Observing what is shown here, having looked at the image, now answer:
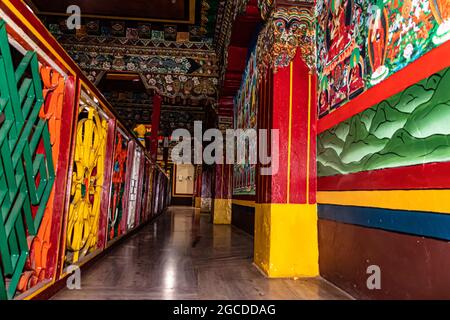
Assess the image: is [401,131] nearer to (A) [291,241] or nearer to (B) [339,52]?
(B) [339,52]

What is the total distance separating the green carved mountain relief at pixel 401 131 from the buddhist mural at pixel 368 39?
0.52 ft

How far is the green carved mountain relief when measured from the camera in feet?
4.19

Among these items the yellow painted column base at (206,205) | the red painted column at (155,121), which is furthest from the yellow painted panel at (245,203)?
the yellow painted column base at (206,205)

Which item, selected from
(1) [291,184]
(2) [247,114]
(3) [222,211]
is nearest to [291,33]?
(1) [291,184]

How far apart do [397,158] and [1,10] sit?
5.55ft

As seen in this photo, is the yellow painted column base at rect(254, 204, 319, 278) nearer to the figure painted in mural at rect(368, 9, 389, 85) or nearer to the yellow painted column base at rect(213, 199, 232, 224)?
the figure painted in mural at rect(368, 9, 389, 85)

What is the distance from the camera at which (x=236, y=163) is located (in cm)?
630

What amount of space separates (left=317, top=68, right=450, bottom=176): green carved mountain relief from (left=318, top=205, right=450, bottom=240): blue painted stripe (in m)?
0.22

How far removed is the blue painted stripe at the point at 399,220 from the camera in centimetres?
125

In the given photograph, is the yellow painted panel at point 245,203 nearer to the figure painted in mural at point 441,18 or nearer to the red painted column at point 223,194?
the red painted column at point 223,194

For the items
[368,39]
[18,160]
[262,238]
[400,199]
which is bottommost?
[262,238]

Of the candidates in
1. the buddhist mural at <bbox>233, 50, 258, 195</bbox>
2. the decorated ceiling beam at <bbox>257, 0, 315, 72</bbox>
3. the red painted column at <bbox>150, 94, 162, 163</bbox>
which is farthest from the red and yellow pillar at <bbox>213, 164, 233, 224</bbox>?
the decorated ceiling beam at <bbox>257, 0, 315, 72</bbox>

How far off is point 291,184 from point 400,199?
1009 mm

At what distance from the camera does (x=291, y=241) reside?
238 centimetres
